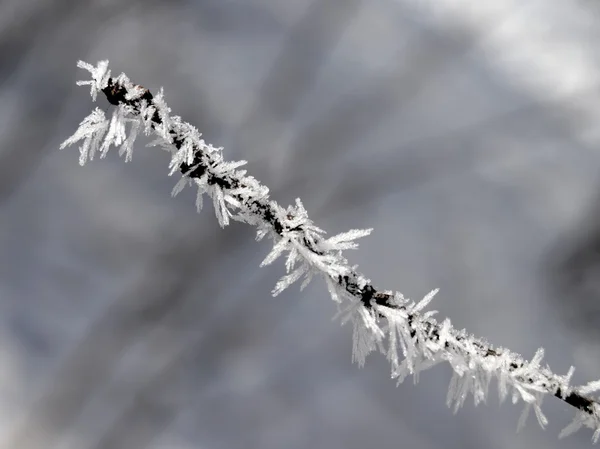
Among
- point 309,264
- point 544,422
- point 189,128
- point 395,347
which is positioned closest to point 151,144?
point 189,128

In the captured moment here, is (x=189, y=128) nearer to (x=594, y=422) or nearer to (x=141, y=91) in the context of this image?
(x=141, y=91)

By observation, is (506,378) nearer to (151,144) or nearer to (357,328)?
(357,328)

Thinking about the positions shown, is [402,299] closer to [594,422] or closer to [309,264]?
[309,264]

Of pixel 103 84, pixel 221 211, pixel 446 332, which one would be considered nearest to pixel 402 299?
pixel 446 332

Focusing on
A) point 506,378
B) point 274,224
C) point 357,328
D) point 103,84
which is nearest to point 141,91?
point 103,84
